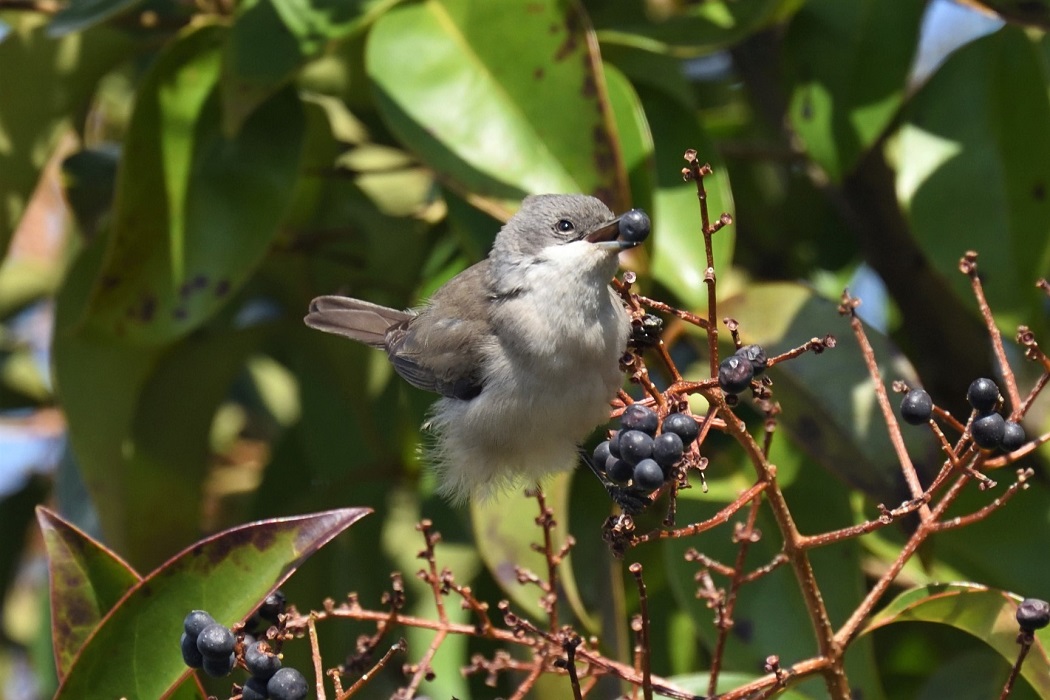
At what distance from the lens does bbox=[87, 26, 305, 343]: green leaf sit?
10.3 feet

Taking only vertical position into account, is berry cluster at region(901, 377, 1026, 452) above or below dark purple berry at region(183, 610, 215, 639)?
above

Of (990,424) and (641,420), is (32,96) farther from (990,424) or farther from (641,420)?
(990,424)

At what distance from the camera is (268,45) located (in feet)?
9.89

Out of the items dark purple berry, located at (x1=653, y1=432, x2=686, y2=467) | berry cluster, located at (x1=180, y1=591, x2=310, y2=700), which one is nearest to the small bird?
dark purple berry, located at (x1=653, y1=432, x2=686, y2=467)

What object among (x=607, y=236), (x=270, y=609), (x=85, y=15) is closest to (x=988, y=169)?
(x=607, y=236)

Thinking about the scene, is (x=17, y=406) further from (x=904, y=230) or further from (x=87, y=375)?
(x=904, y=230)

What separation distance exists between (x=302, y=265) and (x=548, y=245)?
3.60ft

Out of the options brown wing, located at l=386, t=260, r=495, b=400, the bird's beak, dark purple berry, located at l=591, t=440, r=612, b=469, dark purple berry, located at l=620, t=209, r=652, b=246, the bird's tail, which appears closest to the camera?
dark purple berry, located at l=591, t=440, r=612, b=469

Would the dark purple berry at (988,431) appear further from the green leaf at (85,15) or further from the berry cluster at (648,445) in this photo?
the green leaf at (85,15)

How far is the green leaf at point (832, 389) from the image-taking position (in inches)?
104

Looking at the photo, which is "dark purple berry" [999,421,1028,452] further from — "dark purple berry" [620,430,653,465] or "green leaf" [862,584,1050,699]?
"dark purple berry" [620,430,653,465]

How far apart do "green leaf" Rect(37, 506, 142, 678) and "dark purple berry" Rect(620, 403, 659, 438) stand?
0.98 metres

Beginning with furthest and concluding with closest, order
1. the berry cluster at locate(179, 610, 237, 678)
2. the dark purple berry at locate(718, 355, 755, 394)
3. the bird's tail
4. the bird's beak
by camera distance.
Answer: the bird's tail → the bird's beak → the berry cluster at locate(179, 610, 237, 678) → the dark purple berry at locate(718, 355, 755, 394)

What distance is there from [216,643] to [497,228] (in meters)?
1.50
